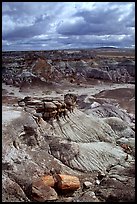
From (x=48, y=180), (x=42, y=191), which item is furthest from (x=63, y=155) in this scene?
(x=42, y=191)

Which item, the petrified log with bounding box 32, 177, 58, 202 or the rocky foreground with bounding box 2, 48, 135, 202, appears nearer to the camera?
the petrified log with bounding box 32, 177, 58, 202

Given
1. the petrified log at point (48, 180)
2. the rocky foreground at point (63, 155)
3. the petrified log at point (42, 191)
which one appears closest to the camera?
the petrified log at point (42, 191)

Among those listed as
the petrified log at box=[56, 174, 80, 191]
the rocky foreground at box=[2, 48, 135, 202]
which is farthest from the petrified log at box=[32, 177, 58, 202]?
the petrified log at box=[56, 174, 80, 191]

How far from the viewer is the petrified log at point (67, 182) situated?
11812 mm

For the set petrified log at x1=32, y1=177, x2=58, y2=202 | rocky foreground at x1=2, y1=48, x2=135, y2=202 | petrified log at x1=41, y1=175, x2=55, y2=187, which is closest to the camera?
petrified log at x1=32, y1=177, x2=58, y2=202

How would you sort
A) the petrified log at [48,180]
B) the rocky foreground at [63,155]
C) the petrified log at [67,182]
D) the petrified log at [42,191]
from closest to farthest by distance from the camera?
the petrified log at [42,191] → the rocky foreground at [63,155] → the petrified log at [48,180] → the petrified log at [67,182]

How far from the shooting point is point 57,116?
16.8 metres

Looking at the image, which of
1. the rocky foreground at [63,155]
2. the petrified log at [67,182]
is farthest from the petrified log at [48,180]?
the petrified log at [67,182]

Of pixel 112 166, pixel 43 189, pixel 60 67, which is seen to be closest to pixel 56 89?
pixel 60 67

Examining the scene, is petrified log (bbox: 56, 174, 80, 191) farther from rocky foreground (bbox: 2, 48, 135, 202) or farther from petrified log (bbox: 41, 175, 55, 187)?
petrified log (bbox: 41, 175, 55, 187)

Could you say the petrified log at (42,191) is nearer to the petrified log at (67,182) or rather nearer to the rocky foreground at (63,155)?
the rocky foreground at (63,155)

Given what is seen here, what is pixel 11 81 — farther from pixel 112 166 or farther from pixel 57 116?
pixel 112 166

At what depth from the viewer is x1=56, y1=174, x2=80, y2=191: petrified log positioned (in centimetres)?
1181

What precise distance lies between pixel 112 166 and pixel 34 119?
3955 millimetres
